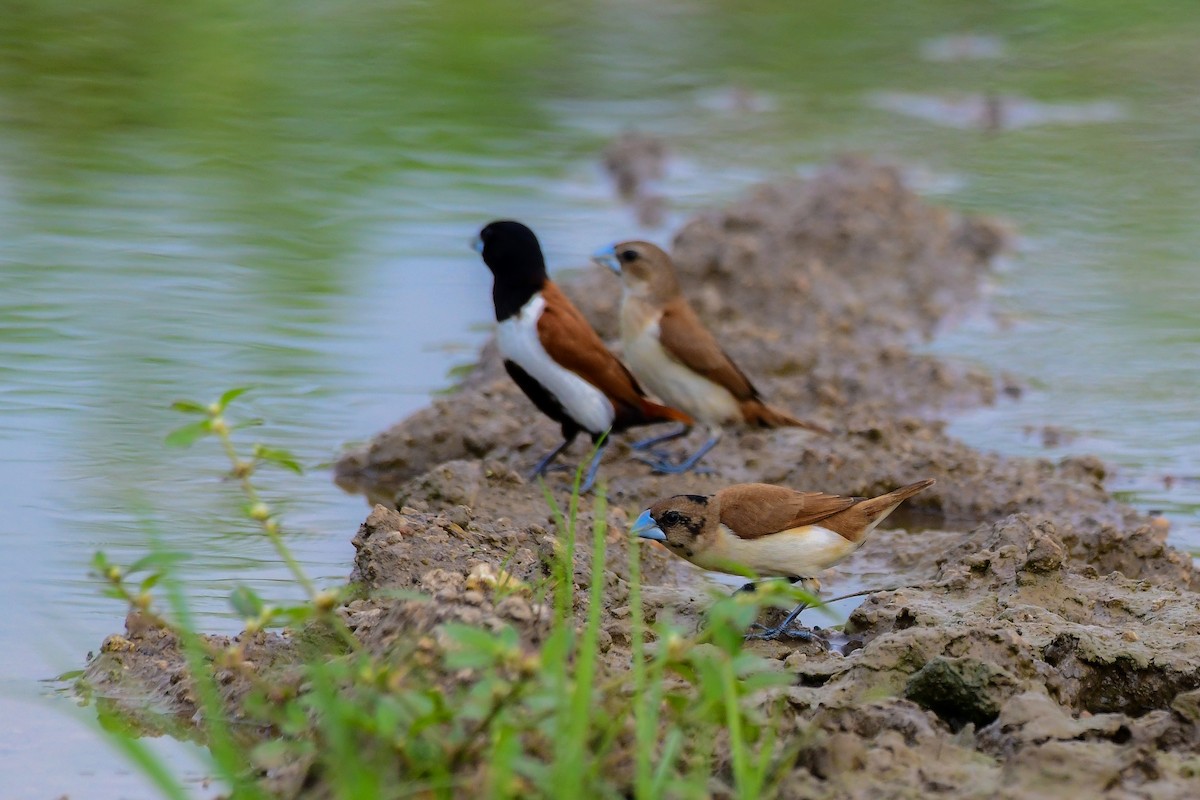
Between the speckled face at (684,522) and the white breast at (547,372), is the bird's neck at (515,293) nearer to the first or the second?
the white breast at (547,372)

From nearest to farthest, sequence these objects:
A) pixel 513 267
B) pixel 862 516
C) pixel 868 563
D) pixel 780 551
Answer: pixel 780 551
pixel 862 516
pixel 868 563
pixel 513 267

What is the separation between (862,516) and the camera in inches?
214

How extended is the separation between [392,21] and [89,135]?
430 centimetres

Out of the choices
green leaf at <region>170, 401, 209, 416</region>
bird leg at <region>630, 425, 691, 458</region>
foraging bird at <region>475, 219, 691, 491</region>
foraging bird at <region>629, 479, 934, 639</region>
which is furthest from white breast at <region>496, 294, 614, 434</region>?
green leaf at <region>170, 401, 209, 416</region>

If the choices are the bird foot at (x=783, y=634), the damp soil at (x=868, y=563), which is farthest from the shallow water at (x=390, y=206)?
the bird foot at (x=783, y=634)

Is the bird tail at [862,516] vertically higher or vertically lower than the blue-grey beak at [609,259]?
lower

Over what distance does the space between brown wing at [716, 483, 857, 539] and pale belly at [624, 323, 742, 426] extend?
1997mm

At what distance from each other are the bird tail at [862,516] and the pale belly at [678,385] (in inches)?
73.4

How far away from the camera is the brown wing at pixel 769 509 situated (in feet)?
17.2

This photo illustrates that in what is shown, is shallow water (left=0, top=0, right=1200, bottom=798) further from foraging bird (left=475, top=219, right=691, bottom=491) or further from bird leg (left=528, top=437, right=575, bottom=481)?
foraging bird (left=475, top=219, right=691, bottom=491)

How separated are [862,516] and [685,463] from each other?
1.83 meters

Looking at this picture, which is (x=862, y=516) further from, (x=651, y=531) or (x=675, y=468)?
(x=675, y=468)

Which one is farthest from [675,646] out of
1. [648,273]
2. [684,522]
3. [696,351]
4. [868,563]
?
[648,273]

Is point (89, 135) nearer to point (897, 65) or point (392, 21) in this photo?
point (392, 21)
